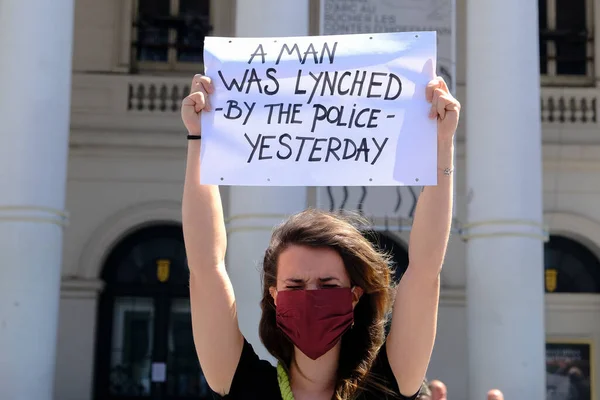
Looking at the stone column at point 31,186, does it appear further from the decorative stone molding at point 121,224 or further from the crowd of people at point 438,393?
the decorative stone molding at point 121,224

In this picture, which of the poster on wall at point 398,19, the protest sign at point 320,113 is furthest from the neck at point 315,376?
the poster on wall at point 398,19

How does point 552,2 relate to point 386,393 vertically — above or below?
above

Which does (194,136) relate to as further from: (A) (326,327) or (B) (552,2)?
A: (B) (552,2)

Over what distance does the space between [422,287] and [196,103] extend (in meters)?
0.83

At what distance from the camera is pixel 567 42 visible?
52.6 ft

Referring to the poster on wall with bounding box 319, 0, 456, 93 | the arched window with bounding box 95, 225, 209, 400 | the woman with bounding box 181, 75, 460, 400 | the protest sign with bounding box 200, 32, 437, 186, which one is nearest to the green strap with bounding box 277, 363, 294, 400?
the woman with bounding box 181, 75, 460, 400

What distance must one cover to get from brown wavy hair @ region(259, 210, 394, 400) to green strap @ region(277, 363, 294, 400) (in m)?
0.05

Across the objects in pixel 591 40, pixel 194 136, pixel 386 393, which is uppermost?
pixel 591 40

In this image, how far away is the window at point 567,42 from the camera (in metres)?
15.9

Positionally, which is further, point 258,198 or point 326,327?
point 258,198

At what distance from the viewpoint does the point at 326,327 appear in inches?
106

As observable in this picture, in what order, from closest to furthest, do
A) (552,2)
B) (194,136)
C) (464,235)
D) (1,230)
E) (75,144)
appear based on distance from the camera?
(194,136)
(1,230)
(464,235)
(75,144)
(552,2)

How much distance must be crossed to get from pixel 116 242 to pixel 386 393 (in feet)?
41.5

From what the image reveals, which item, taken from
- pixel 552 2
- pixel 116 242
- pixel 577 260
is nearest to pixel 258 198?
pixel 116 242
